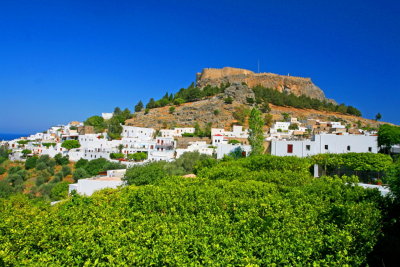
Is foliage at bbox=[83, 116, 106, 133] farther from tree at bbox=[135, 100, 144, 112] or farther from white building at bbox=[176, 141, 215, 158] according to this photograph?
white building at bbox=[176, 141, 215, 158]

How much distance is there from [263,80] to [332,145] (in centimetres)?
9049

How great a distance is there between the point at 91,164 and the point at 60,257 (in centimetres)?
4476

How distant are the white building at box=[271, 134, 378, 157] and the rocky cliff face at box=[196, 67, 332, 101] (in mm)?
84941

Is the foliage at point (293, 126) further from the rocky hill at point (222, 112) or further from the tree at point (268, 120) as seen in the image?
the rocky hill at point (222, 112)

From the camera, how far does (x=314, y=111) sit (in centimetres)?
9356

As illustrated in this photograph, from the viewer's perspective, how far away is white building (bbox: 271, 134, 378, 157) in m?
26.7

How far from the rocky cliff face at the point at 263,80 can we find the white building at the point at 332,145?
279 ft

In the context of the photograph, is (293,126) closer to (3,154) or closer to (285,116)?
(285,116)

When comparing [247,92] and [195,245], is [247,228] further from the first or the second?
[247,92]

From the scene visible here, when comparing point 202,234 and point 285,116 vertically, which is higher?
point 285,116

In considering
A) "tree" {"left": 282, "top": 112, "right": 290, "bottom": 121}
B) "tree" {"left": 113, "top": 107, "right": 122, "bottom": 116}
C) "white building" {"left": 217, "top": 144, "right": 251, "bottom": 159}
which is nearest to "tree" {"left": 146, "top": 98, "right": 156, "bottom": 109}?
"tree" {"left": 113, "top": 107, "right": 122, "bottom": 116}

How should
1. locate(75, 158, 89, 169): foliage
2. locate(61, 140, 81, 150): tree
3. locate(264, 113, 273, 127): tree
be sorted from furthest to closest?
locate(264, 113, 273, 127): tree, locate(61, 140, 81, 150): tree, locate(75, 158, 89, 169): foliage

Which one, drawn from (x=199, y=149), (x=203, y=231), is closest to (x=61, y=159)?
(x=199, y=149)

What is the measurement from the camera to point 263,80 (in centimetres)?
11400
